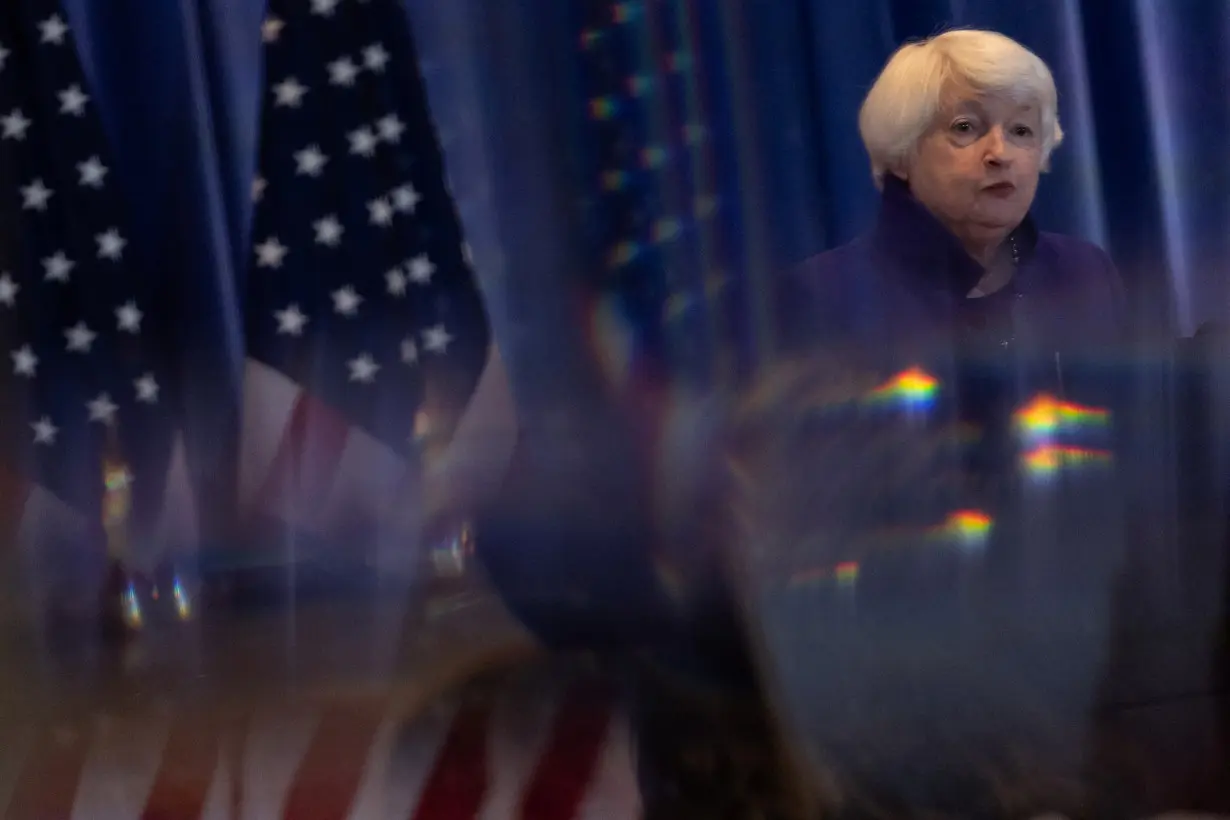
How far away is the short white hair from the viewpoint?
1.69m

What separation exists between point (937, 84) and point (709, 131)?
0.30 metres

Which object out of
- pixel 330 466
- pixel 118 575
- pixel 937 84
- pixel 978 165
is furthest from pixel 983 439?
pixel 118 575

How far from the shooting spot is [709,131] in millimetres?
1751

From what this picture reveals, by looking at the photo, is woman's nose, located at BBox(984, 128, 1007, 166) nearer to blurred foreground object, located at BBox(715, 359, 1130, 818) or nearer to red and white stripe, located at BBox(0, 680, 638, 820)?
blurred foreground object, located at BBox(715, 359, 1130, 818)

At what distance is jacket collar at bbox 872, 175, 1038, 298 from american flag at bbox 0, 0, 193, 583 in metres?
0.96

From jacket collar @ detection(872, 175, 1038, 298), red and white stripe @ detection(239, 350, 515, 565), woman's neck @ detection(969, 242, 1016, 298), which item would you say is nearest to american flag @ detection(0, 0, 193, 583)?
red and white stripe @ detection(239, 350, 515, 565)

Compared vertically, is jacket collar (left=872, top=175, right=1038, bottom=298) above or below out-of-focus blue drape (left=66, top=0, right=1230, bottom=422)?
below

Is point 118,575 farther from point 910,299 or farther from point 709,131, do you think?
point 910,299

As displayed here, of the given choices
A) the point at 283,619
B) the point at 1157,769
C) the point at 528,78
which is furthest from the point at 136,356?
the point at 1157,769

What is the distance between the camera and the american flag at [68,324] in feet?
5.52

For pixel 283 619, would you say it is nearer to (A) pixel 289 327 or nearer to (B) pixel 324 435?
(B) pixel 324 435

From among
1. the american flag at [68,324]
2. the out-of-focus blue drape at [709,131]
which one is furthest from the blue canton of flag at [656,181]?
the american flag at [68,324]

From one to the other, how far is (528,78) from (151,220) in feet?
1.73

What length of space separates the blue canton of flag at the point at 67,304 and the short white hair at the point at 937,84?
3.19 feet
